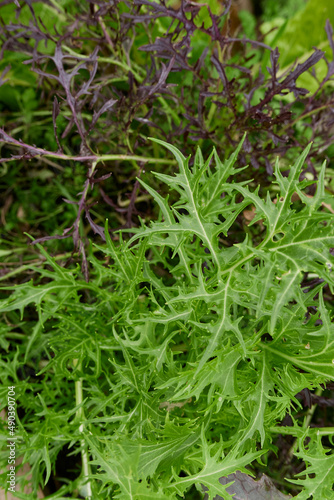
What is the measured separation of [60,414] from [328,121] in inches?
38.1

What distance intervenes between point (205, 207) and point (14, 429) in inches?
25.9

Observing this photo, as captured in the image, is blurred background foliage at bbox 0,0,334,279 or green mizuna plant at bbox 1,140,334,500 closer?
green mizuna plant at bbox 1,140,334,500

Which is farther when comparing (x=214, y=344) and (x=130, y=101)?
(x=130, y=101)

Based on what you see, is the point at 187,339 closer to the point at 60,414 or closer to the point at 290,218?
the point at 60,414

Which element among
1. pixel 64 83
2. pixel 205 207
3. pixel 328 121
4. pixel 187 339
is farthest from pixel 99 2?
pixel 187 339

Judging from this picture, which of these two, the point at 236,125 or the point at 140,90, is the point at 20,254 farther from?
the point at 236,125

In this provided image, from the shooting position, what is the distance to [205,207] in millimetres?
725

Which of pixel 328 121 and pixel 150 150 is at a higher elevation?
pixel 328 121

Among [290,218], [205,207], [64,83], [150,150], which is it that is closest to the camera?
[290,218]

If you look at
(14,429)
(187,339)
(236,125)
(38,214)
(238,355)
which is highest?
(236,125)

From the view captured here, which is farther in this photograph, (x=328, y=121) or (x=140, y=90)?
(x=328, y=121)

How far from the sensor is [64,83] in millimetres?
844

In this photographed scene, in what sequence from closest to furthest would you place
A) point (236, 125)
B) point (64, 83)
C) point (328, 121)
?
point (64, 83) < point (236, 125) < point (328, 121)

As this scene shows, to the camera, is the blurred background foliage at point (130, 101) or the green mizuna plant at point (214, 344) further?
the blurred background foliage at point (130, 101)
